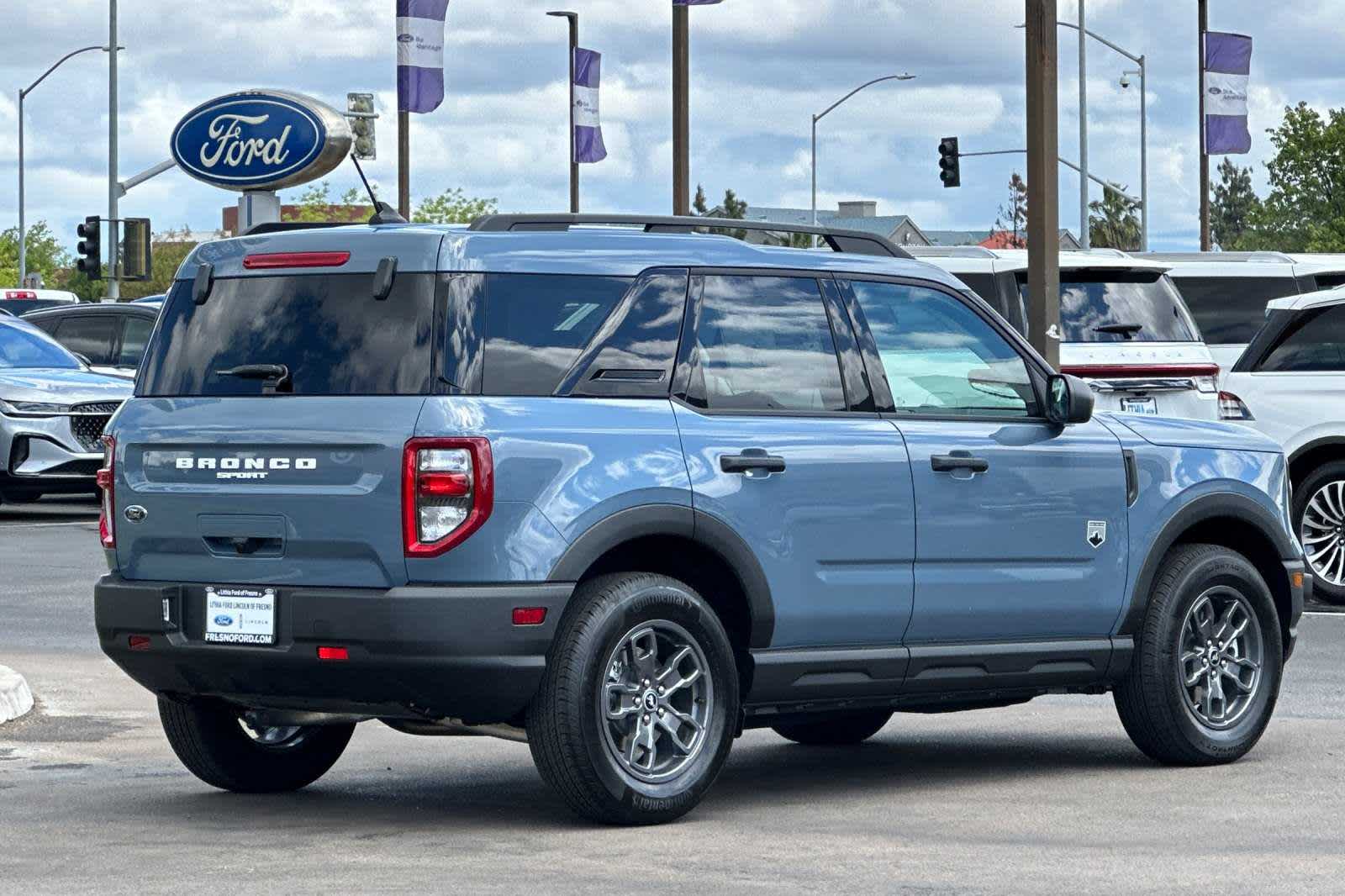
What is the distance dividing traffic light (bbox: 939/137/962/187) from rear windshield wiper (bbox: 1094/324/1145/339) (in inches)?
1434

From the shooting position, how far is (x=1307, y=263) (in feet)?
83.6

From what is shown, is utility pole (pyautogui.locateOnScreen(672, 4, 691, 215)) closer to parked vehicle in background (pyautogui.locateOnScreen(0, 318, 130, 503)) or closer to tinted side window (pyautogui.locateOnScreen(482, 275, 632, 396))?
parked vehicle in background (pyautogui.locateOnScreen(0, 318, 130, 503))

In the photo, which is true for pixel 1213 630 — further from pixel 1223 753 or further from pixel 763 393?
pixel 763 393

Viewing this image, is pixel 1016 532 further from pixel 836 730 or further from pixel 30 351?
pixel 30 351

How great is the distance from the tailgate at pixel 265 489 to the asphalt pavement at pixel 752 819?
852 millimetres

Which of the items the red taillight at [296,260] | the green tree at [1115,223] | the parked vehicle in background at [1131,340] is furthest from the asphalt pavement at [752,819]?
the green tree at [1115,223]

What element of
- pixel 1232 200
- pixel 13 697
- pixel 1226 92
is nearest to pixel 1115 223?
pixel 1232 200

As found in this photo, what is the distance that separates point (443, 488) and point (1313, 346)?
984 centimetres

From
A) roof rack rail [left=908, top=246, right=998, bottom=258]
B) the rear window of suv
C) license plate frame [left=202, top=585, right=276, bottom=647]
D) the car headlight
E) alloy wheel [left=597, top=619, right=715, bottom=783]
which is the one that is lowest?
alloy wheel [left=597, top=619, right=715, bottom=783]

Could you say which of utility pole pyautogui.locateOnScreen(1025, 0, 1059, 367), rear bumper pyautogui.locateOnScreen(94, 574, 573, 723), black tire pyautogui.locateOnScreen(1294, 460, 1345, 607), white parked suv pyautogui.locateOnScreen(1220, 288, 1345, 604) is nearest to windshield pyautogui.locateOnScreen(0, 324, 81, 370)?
utility pole pyautogui.locateOnScreen(1025, 0, 1059, 367)

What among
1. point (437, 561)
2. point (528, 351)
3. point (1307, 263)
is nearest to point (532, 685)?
point (437, 561)

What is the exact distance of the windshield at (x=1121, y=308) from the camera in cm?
1831

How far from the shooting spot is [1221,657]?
9.77m

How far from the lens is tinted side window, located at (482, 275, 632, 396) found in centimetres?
792
